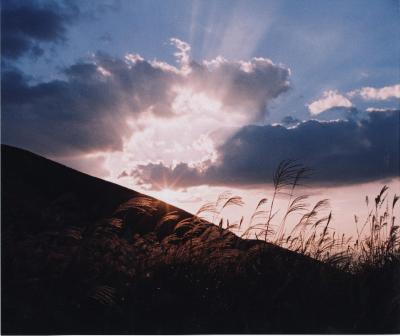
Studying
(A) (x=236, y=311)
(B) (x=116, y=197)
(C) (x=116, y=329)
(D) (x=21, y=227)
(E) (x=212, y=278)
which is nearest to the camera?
(C) (x=116, y=329)

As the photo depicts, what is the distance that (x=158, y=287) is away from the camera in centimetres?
354

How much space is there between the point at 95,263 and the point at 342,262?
2.32 m

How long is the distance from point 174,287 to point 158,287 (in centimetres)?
13

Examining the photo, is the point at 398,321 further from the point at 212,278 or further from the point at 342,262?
the point at 212,278

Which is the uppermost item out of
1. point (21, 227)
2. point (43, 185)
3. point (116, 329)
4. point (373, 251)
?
point (43, 185)

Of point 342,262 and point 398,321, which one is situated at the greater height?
point 342,262

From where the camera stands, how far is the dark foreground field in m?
3.18

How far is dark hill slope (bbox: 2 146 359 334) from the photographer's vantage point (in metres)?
3.16

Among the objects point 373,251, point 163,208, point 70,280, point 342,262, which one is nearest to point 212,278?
point 70,280

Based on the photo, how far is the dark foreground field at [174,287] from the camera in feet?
10.4

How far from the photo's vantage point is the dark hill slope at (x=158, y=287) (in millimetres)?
3163

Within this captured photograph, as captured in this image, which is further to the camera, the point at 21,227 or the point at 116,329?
the point at 21,227

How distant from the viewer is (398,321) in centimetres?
365

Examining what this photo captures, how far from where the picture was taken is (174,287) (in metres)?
3.60
